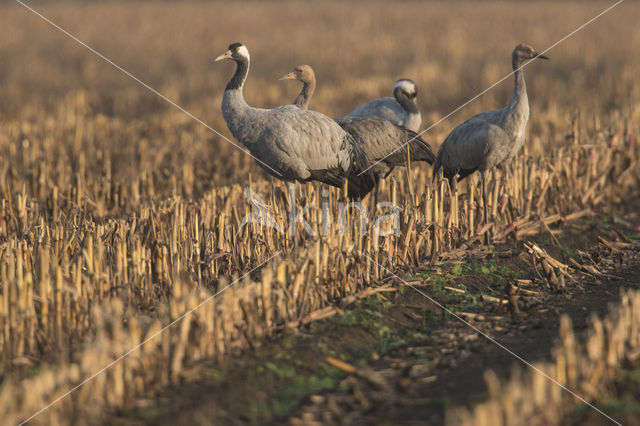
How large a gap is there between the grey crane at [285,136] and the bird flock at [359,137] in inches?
0.4

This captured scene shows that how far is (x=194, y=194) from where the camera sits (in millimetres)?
10547

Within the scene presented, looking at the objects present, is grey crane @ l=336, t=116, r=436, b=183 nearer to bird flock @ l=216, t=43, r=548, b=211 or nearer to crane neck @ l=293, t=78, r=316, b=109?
bird flock @ l=216, t=43, r=548, b=211

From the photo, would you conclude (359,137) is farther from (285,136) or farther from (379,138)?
(285,136)

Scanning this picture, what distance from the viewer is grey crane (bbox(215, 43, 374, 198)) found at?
763cm

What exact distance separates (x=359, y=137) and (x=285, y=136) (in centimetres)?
135

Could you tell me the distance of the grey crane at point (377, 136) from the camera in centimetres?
869

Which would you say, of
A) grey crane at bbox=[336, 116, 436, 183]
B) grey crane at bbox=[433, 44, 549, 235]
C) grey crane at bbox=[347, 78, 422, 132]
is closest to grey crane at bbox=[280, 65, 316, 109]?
grey crane at bbox=[336, 116, 436, 183]

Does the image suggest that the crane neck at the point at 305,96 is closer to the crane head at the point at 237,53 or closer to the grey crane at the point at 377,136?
the grey crane at the point at 377,136

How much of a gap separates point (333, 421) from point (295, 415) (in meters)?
0.24

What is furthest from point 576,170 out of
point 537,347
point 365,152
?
point 537,347

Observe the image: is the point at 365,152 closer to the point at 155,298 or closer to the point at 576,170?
the point at 576,170

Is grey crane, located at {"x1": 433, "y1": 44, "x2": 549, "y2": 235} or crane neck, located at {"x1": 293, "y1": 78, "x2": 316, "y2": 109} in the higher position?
crane neck, located at {"x1": 293, "y1": 78, "x2": 316, "y2": 109}

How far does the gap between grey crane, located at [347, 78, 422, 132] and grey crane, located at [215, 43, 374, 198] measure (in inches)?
55.0

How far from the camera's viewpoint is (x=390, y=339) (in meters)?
5.59
